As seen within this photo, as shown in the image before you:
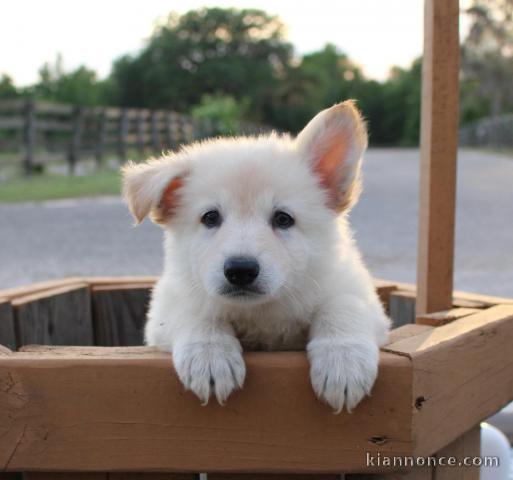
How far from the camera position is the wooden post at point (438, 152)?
2.68 m

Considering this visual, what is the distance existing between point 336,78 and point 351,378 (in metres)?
74.0

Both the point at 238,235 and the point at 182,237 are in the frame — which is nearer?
the point at 238,235

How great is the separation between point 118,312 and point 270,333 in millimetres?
1475

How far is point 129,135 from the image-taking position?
26.6 m

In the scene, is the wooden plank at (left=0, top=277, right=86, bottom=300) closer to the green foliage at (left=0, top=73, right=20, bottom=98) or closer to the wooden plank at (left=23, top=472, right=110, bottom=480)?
the wooden plank at (left=23, top=472, right=110, bottom=480)

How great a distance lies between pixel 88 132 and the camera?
25.7m

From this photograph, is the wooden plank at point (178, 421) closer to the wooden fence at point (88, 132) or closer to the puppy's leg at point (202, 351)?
the puppy's leg at point (202, 351)

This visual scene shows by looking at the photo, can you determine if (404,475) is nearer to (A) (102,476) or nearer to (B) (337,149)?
(A) (102,476)

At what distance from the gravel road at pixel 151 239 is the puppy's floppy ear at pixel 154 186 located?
444 centimetres

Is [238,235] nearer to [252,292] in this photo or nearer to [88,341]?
[252,292]

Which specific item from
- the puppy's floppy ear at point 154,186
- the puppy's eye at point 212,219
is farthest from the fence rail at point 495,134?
the puppy's eye at point 212,219

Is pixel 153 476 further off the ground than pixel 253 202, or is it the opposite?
pixel 253 202

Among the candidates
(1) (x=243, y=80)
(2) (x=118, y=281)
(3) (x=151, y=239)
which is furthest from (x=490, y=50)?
(2) (x=118, y=281)

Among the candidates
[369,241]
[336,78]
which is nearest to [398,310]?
[369,241]
